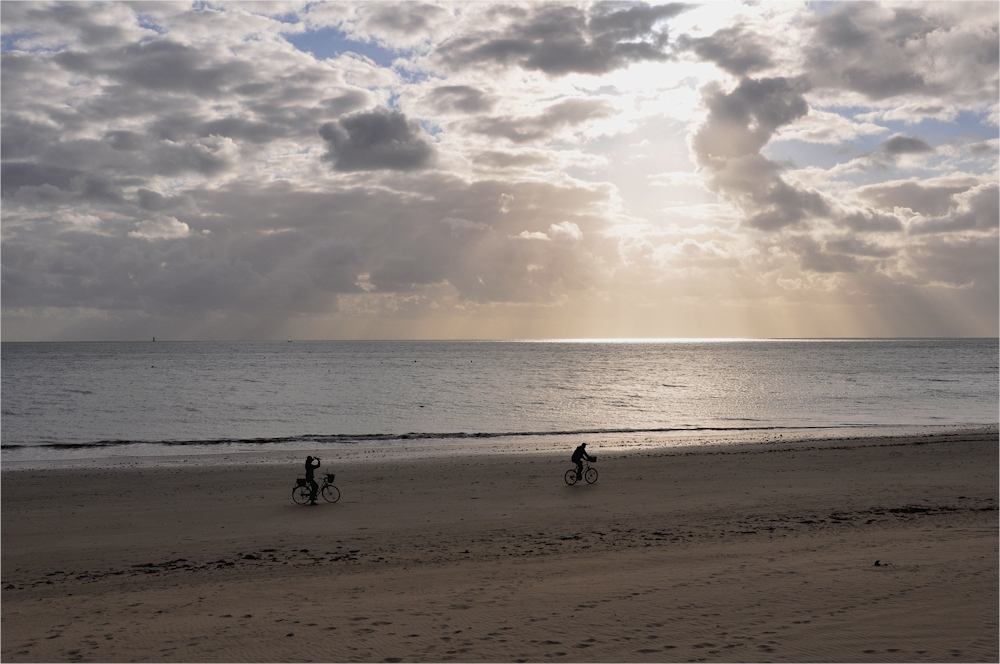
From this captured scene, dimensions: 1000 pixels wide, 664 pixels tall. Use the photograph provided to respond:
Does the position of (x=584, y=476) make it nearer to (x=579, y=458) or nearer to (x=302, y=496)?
(x=579, y=458)

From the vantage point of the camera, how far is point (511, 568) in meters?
15.6

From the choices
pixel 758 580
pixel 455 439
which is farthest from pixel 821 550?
pixel 455 439

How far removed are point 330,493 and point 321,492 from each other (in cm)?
36

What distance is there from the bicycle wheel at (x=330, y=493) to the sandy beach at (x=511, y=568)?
467mm

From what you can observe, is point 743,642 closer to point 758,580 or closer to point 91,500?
point 758,580

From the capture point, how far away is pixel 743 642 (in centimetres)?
1073

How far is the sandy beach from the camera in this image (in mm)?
11016

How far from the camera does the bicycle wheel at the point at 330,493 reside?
81.4 ft

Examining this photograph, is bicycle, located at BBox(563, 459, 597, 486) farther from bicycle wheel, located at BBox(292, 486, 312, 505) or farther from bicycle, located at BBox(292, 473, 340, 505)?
bicycle wheel, located at BBox(292, 486, 312, 505)

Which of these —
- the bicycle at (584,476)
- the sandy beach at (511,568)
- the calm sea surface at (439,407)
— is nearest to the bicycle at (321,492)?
the sandy beach at (511,568)

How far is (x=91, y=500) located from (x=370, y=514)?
38.9ft

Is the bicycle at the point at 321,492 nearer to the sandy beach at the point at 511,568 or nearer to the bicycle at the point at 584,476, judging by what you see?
the sandy beach at the point at 511,568

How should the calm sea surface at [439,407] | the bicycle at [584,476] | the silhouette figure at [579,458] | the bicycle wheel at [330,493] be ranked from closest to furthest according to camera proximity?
the bicycle wheel at [330,493], the silhouette figure at [579,458], the bicycle at [584,476], the calm sea surface at [439,407]

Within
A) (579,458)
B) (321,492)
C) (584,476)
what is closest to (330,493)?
(321,492)
